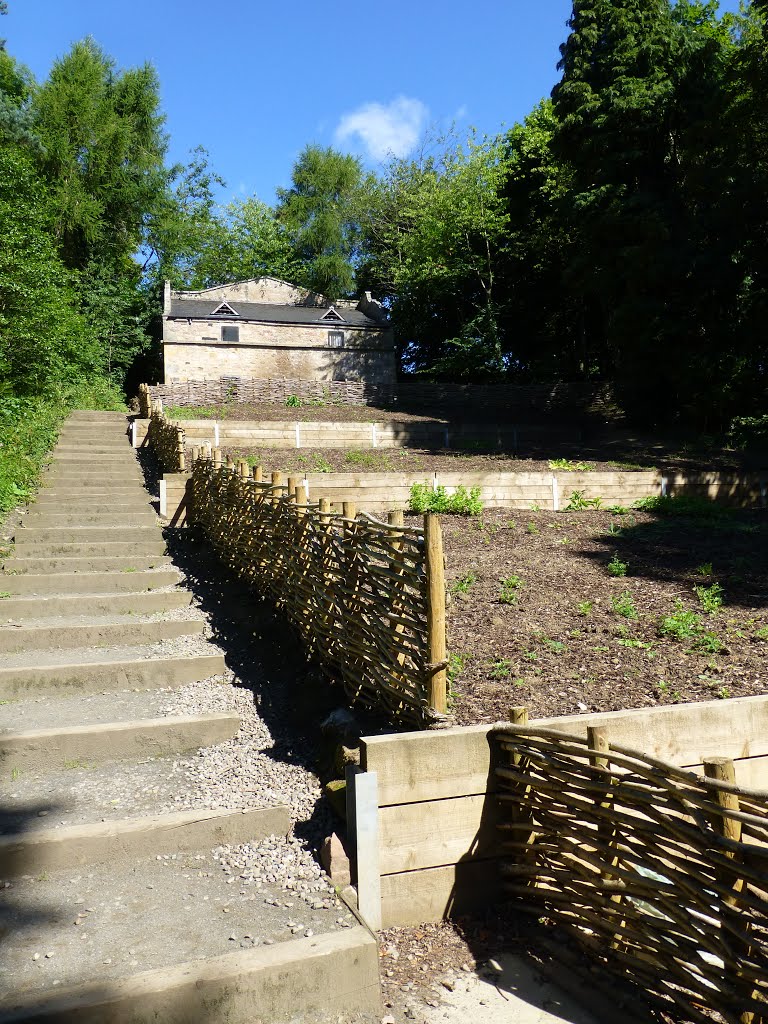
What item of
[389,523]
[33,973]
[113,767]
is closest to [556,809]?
[389,523]

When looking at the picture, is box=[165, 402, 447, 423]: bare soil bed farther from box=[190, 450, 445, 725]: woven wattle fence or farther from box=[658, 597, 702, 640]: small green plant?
box=[658, 597, 702, 640]: small green plant

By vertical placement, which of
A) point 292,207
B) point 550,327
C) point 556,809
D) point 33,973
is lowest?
point 33,973

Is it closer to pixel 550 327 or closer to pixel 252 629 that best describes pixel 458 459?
pixel 252 629

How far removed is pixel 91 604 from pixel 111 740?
2.60 m

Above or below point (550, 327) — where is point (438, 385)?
below

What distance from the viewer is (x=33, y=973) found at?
273 centimetres

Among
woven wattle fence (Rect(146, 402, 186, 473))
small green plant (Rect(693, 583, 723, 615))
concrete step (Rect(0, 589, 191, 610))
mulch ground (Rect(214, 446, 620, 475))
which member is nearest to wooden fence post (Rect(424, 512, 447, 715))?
small green plant (Rect(693, 583, 723, 615))

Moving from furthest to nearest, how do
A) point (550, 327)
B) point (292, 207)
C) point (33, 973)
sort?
1. point (292, 207)
2. point (550, 327)
3. point (33, 973)

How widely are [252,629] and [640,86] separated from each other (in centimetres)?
2104

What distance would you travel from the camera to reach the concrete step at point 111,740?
14.0 feet

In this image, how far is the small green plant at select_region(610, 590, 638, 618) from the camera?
5.59 metres

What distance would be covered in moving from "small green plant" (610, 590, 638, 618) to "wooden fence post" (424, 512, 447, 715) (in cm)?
242

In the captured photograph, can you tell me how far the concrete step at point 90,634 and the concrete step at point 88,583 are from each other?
0.73 m

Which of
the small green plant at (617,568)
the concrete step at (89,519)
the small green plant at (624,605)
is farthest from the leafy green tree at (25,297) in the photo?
the small green plant at (624,605)
